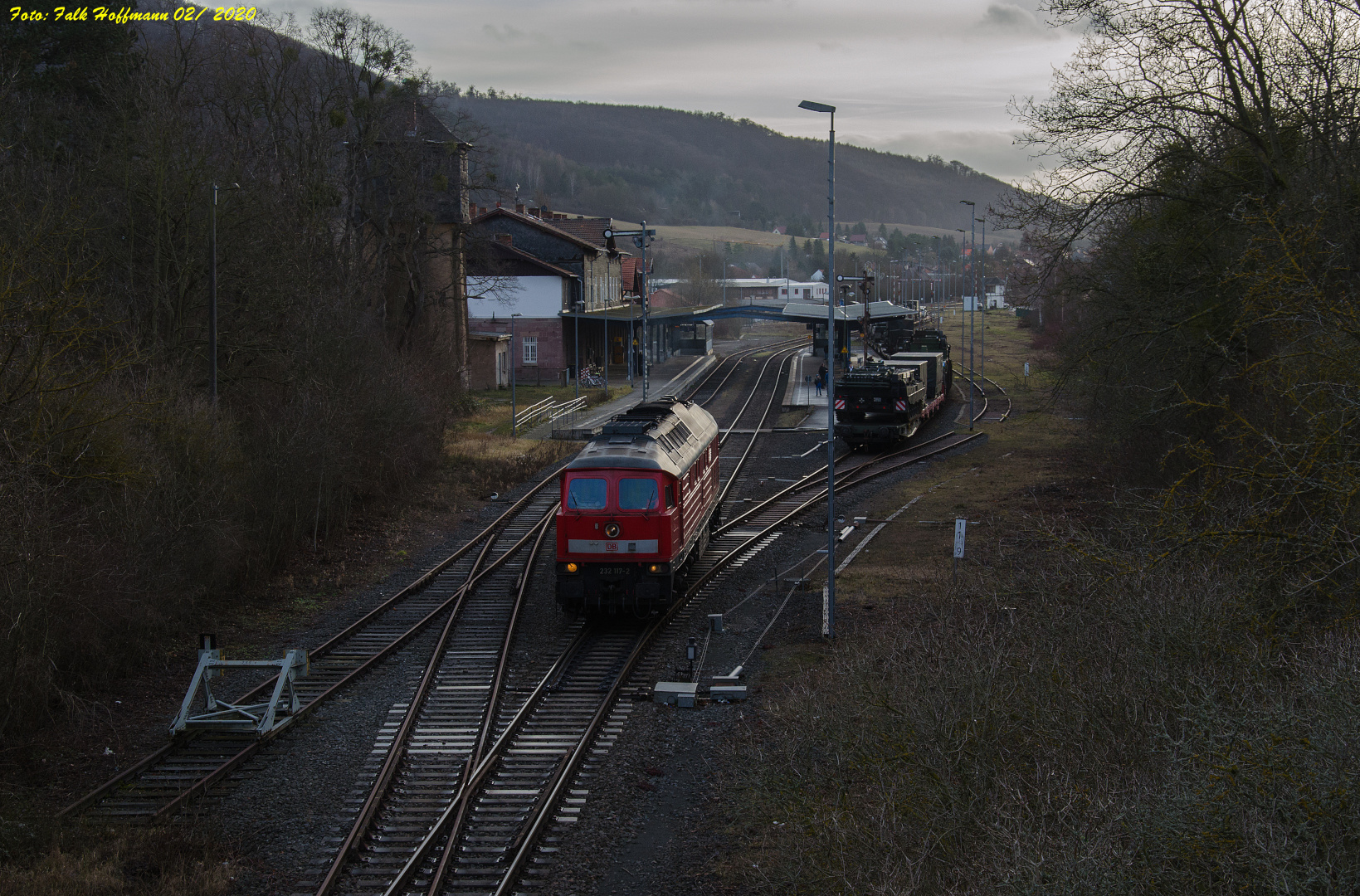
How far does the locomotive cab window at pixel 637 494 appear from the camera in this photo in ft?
56.4

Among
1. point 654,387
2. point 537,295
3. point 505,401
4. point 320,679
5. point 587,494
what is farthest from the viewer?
point 537,295

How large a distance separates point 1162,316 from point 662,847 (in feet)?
50.6

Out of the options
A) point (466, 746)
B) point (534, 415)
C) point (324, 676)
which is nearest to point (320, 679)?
point (324, 676)

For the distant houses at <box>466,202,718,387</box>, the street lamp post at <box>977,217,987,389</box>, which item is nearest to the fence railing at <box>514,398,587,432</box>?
the distant houses at <box>466,202,718,387</box>

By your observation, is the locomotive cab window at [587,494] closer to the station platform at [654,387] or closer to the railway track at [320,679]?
the railway track at [320,679]

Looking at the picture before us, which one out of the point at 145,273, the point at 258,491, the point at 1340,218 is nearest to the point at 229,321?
the point at 145,273

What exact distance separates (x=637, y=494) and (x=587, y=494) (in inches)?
32.2

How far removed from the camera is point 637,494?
1723 centimetres

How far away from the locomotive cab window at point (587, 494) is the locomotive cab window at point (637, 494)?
0.97 ft

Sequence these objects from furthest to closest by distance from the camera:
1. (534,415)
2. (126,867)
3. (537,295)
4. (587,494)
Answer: (537,295), (534,415), (587,494), (126,867)

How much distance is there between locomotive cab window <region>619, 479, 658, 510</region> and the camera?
56.4 ft

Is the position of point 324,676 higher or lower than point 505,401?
lower

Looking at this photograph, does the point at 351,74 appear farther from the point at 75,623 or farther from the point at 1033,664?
the point at 1033,664

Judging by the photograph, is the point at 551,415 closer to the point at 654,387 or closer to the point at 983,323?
the point at 654,387
